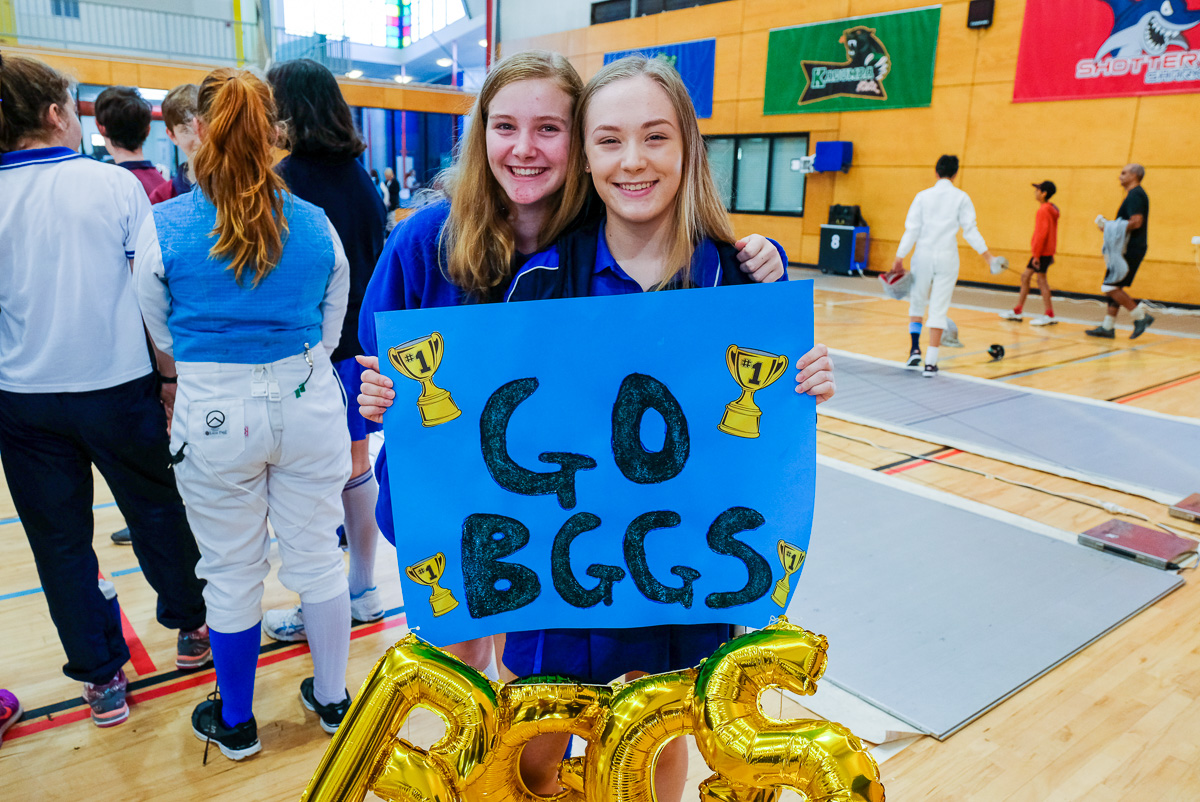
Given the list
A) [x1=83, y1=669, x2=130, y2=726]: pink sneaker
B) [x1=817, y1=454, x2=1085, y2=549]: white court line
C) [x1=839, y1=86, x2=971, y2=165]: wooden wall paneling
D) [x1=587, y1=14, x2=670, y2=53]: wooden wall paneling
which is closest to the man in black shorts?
[x1=839, y1=86, x2=971, y2=165]: wooden wall paneling

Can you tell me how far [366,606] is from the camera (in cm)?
284

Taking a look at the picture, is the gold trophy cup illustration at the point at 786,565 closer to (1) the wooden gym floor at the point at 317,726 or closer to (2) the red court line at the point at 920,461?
(1) the wooden gym floor at the point at 317,726

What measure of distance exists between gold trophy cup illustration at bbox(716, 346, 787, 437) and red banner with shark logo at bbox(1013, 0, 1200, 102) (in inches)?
448

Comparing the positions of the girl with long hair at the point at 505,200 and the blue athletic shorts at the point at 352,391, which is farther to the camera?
the blue athletic shorts at the point at 352,391

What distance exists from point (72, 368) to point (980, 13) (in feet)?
41.1

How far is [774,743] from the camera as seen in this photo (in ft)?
3.48

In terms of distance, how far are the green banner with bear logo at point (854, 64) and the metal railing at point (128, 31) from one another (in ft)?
33.3

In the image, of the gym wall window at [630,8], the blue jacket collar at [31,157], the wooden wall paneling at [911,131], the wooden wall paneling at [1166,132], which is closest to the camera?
the blue jacket collar at [31,157]

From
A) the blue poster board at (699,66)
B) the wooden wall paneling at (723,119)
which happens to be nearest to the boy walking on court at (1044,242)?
the wooden wall paneling at (723,119)

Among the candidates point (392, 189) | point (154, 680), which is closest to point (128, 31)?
point (392, 189)

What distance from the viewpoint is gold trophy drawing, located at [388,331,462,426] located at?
1.21 metres

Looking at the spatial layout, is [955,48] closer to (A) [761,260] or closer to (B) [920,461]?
(B) [920,461]

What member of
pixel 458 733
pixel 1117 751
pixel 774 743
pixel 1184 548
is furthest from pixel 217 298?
pixel 1184 548

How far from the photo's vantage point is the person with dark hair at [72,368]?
76.3 inches
